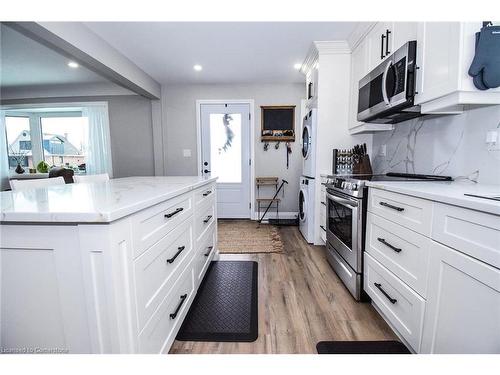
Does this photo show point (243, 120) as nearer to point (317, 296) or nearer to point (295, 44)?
point (295, 44)

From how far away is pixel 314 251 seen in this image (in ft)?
8.91

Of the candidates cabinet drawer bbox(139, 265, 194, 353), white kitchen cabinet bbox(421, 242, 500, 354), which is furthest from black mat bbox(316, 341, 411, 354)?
cabinet drawer bbox(139, 265, 194, 353)

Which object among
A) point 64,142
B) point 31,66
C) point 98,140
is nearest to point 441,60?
point 31,66

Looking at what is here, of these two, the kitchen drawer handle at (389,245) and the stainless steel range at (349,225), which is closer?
the kitchen drawer handle at (389,245)

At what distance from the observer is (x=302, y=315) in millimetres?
1559

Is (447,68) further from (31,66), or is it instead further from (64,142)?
(64,142)

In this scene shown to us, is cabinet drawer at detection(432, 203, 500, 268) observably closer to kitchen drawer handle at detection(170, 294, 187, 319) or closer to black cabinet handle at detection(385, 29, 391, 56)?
kitchen drawer handle at detection(170, 294, 187, 319)

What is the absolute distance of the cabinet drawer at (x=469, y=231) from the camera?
764 millimetres

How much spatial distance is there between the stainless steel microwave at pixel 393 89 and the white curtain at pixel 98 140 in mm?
4607

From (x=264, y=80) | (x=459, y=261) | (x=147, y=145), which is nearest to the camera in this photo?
(x=459, y=261)

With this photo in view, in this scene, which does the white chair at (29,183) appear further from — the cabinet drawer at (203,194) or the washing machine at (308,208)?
the washing machine at (308,208)

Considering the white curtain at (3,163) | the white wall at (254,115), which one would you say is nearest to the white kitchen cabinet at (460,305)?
the white wall at (254,115)
